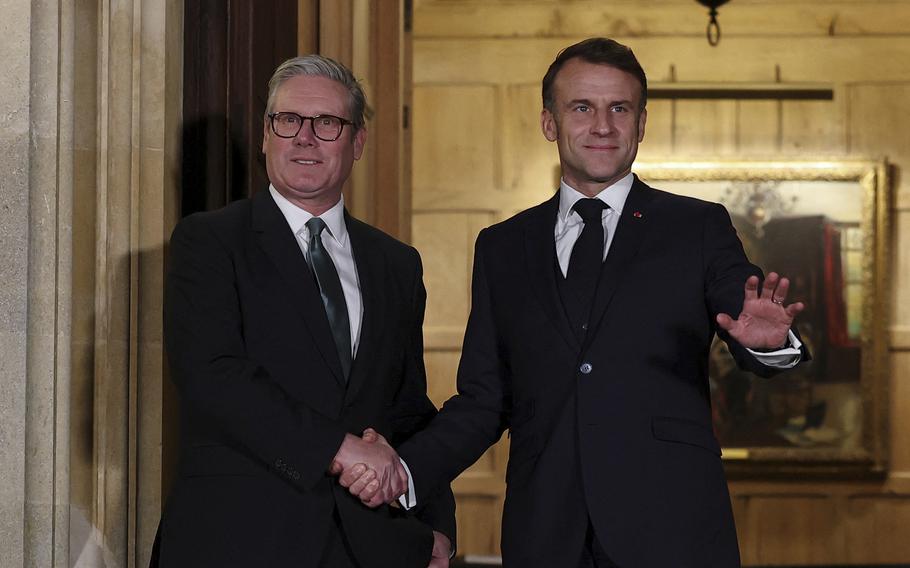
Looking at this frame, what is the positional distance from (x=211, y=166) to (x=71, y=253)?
0.53 metres

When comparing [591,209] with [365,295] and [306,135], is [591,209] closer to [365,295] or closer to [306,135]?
[365,295]

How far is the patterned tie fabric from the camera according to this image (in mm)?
2623

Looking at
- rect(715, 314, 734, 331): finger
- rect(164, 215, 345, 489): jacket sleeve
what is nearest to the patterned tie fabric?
rect(715, 314, 734, 331): finger

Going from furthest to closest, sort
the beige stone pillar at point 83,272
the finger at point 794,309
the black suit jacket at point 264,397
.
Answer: the beige stone pillar at point 83,272, the black suit jacket at point 264,397, the finger at point 794,309

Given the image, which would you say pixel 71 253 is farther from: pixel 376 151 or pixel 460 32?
pixel 460 32

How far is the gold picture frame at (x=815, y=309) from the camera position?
7.59 metres

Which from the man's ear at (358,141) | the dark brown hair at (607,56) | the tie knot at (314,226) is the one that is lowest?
the tie knot at (314,226)

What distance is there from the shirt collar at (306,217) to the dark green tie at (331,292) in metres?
0.02

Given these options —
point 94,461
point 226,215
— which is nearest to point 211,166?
point 226,215

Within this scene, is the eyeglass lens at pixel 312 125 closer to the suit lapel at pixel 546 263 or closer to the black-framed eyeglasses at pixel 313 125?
the black-framed eyeglasses at pixel 313 125

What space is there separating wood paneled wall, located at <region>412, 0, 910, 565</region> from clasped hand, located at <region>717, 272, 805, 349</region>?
5504mm

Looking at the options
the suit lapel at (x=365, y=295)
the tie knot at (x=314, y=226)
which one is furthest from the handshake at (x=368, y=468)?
the tie knot at (x=314, y=226)

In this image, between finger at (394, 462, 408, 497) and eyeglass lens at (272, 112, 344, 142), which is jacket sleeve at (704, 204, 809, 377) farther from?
eyeglass lens at (272, 112, 344, 142)

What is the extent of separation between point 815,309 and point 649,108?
1551mm
